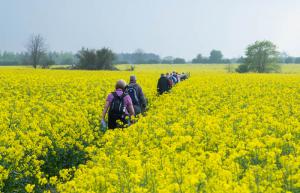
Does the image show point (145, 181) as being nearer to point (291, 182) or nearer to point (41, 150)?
point (291, 182)

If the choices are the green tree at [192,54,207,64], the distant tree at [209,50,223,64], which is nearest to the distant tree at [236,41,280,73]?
the distant tree at [209,50,223,64]

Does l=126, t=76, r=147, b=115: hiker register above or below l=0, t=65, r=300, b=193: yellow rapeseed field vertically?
above

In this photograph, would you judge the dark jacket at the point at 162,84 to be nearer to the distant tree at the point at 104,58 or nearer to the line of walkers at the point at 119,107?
the line of walkers at the point at 119,107

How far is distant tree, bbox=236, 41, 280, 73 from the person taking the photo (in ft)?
323

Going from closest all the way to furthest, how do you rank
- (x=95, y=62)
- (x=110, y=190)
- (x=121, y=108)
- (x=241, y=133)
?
1. (x=110, y=190)
2. (x=241, y=133)
3. (x=121, y=108)
4. (x=95, y=62)

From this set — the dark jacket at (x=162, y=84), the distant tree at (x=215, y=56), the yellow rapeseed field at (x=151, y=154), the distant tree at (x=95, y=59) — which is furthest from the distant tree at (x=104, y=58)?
the distant tree at (x=215, y=56)

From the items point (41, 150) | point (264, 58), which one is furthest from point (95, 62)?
point (41, 150)

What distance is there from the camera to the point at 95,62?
73.6m

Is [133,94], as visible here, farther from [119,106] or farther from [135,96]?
[119,106]

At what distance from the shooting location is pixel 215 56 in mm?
157875

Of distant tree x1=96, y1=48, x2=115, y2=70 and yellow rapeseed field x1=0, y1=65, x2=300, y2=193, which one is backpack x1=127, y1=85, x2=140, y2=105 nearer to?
yellow rapeseed field x1=0, y1=65, x2=300, y2=193

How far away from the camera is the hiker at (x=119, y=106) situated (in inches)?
438

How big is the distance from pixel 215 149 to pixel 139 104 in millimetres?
4690

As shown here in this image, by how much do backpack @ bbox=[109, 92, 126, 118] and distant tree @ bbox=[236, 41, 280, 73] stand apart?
3458 inches
